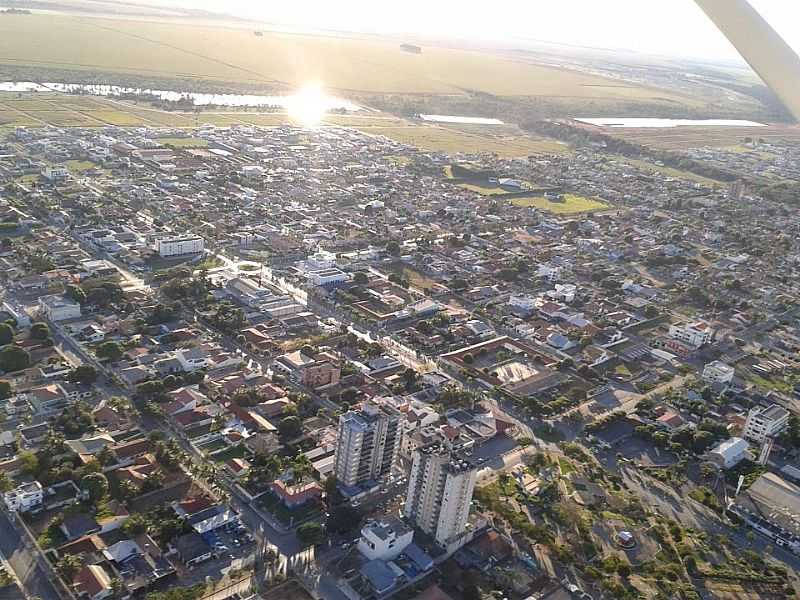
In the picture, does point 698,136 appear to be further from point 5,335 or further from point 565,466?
point 5,335

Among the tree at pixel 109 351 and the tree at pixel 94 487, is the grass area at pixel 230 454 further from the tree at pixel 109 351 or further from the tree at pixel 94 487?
the tree at pixel 109 351

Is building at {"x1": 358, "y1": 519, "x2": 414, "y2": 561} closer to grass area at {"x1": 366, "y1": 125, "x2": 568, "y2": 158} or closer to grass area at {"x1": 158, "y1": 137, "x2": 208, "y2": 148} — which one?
grass area at {"x1": 158, "y1": 137, "x2": 208, "y2": 148}

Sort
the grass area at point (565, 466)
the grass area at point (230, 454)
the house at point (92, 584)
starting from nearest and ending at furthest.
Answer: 1. the house at point (92, 584)
2. the grass area at point (230, 454)
3. the grass area at point (565, 466)

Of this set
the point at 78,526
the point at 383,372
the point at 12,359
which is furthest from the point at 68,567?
the point at 383,372

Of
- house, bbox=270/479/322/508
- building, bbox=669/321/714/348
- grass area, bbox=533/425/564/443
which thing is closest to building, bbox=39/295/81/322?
house, bbox=270/479/322/508

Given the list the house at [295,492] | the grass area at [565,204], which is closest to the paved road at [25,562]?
A: the house at [295,492]

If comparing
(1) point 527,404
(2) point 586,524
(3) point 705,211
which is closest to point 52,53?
(3) point 705,211
